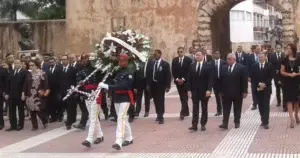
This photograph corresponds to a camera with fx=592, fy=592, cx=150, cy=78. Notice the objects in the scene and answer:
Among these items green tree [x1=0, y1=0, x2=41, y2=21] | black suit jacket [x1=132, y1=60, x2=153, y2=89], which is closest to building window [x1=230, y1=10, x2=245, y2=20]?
green tree [x1=0, y1=0, x2=41, y2=21]

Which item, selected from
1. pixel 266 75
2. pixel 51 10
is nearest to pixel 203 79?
pixel 266 75

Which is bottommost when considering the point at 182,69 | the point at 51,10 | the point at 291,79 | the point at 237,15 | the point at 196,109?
the point at 196,109

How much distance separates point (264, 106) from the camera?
11.9 metres

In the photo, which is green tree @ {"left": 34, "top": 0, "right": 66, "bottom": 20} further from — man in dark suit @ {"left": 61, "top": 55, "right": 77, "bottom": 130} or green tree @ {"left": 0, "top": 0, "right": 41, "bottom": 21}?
man in dark suit @ {"left": 61, "top": 55, "right": 77, "bottom": 130}

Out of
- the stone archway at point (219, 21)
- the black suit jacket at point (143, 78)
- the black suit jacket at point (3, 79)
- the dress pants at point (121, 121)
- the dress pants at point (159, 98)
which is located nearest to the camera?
the dress pants at point (121, 121)

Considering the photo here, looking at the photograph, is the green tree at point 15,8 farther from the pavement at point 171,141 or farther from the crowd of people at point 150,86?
the pavement at point 171,141

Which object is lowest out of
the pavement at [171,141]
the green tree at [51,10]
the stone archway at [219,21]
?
the pavement at [171,141]

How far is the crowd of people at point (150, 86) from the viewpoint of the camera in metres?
11.6

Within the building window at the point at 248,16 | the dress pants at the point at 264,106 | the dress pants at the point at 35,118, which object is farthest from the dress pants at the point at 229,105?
the building window at the point at 248,16

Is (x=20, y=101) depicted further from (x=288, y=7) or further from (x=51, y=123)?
(x=288, y=7)

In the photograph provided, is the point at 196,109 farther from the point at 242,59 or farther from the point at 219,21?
the point at 219,21

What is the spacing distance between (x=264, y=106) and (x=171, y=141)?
7.89 ft

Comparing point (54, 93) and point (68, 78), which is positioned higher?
point (68, 78)

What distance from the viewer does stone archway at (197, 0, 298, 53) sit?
75.5 ft
